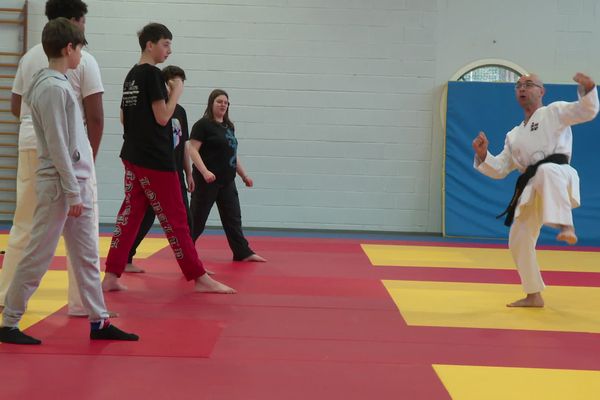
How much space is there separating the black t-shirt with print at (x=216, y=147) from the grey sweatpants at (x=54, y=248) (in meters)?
2.75

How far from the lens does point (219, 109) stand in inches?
238

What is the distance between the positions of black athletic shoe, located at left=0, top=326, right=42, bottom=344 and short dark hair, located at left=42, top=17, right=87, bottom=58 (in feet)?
4.31

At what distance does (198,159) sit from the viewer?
5.80 metres

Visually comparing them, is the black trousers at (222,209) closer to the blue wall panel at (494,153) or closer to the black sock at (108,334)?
the black sock at (108,334)

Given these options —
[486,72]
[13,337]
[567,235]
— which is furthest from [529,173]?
[486,72]

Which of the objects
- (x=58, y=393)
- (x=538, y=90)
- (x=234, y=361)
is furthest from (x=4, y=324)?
(x=538, y=90)

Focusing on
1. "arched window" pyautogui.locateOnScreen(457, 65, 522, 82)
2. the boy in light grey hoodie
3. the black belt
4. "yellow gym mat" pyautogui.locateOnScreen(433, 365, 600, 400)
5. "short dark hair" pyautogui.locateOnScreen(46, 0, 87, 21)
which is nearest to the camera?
"yellow gym mat" pyautogui.locateOnScreen(433, 365, 600, 400)

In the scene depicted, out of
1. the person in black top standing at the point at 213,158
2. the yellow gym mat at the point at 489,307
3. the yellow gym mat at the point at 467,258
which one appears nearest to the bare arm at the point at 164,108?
the person in black top standing at the point at 213,158

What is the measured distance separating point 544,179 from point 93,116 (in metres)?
2.86

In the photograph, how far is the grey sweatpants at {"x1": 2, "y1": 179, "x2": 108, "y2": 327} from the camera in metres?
3.07

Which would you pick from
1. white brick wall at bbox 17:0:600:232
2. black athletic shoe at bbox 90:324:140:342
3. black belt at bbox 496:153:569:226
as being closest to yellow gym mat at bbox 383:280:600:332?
black belt at bbox 496:153:569:226

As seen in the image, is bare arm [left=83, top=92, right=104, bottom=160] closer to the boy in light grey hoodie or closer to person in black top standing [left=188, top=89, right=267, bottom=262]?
the boy in light grey hoodie

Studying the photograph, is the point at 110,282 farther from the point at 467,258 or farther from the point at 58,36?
the point at 467,258

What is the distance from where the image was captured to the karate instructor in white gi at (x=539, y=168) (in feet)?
14.1
